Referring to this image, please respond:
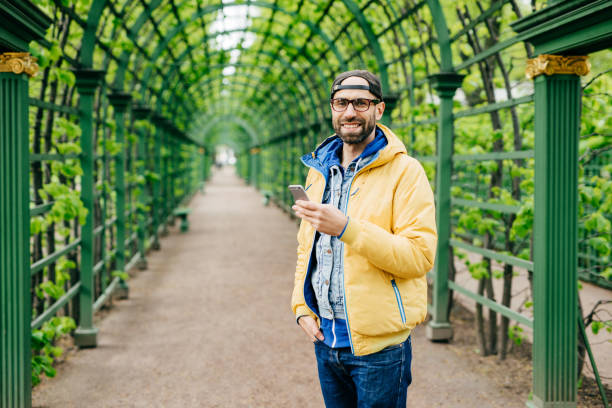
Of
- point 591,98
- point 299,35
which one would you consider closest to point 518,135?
point 591,98

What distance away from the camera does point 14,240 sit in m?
3.29

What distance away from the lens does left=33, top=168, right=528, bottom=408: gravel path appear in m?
4.05

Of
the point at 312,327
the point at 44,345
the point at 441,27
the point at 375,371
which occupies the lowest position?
the point at 44,345

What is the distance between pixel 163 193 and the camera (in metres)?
14.1

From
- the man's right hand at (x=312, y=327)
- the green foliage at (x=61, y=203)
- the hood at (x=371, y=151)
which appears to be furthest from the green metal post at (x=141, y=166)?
the man's right hand at (x=312, y=327)

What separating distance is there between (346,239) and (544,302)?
2265 mm

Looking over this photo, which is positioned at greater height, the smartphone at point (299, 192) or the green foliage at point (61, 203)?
the smartphone at point (299, 192)

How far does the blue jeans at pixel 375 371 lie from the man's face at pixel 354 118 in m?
0.76

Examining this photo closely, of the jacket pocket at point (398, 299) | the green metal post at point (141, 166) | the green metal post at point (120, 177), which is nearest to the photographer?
the jacket pocket at point (398, 299)

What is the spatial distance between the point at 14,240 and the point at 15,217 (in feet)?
0.45

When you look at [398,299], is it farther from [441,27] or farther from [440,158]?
[441,27]

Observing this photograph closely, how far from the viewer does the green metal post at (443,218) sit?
17.7 ft

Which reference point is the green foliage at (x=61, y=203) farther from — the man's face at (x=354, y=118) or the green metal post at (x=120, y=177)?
the man's face at (x=354, y=118)

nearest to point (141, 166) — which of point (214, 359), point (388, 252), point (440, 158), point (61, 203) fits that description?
point (214, 359)
